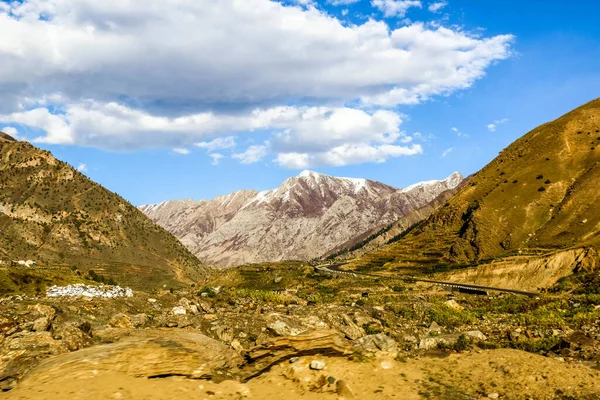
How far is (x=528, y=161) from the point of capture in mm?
117125

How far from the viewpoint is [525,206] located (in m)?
98.4

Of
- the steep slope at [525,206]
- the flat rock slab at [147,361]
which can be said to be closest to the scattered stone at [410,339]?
the flat rock slab at [147,361]

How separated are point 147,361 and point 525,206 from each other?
102 metres

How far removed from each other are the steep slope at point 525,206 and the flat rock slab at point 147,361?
244 ft

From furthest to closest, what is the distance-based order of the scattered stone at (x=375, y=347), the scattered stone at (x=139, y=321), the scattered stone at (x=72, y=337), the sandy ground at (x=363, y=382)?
1. the scattered stone at (x=139, y=321)
2. the scattered stone at (x=375, y=347)
3. the scattered stone at (x=72, y=337)
4. the sandy ground at (x=363, y=382)

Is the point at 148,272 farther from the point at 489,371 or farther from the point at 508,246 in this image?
the point at 489,371

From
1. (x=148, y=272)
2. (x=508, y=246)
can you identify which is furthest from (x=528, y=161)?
(x=148, y=272)

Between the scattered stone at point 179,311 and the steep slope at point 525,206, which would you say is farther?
the steep slope at point 525,206

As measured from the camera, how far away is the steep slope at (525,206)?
85.9 meters

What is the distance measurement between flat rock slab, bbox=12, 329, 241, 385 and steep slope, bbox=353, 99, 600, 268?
74488 millimetres

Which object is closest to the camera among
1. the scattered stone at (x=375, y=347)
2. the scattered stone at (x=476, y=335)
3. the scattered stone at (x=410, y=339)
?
the scattered stone at (x=375, y=347)

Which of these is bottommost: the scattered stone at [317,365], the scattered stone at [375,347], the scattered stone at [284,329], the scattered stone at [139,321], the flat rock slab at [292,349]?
the scattered stone at [375,347]

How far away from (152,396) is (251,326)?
1177 centimetres

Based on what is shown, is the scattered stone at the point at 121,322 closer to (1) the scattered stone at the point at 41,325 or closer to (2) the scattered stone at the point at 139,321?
(2) the scattered stone at the point at 139,321
